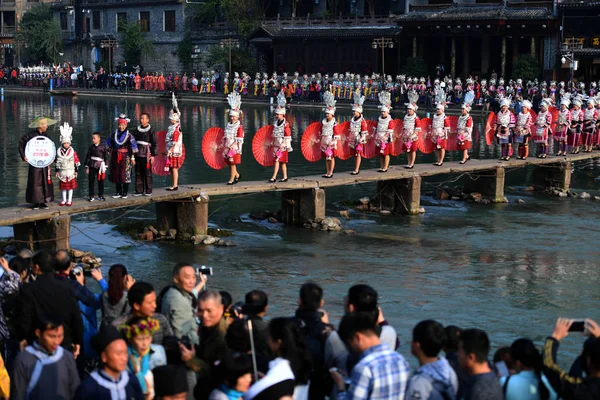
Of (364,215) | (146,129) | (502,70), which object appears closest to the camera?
(146,129)

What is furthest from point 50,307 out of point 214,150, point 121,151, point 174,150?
point 214,150

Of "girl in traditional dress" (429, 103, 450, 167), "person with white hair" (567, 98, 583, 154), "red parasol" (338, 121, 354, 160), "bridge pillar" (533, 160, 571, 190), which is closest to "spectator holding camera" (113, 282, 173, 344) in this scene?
"red parasol" (338, 121, 354, 160)

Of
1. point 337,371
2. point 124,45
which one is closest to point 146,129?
point 337,371

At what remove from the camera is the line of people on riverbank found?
691 cm

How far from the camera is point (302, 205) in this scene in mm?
20125

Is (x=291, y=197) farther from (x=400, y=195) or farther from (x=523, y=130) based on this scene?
(x=523, y=130)

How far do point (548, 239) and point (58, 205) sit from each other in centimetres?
884

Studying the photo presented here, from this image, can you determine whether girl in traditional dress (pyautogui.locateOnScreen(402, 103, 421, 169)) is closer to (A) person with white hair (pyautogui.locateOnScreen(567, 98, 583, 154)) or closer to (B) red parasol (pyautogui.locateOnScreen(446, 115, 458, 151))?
(B) red parasol (pyautogui.locateOnScreen(446, 115, 458, 151))

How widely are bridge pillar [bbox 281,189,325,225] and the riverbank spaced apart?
25689mm

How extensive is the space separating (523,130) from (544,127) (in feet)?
3.51

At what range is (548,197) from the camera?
24.7 metres

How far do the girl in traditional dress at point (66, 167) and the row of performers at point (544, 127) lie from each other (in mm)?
10993

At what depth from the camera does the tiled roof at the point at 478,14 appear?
5041 centimetres

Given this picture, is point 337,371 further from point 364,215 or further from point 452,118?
point 452,118
